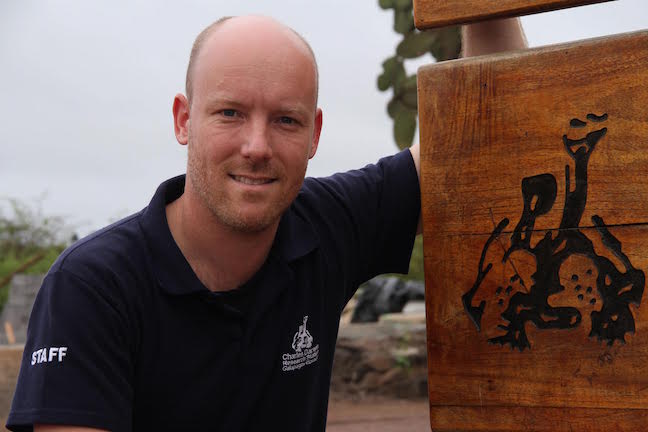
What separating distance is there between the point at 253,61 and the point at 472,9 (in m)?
0.45

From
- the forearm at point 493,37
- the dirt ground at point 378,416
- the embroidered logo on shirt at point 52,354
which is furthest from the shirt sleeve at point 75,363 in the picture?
the dirt ground at point 378,416

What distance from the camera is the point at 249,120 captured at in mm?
1681

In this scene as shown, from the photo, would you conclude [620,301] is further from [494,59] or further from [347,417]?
[347,417]

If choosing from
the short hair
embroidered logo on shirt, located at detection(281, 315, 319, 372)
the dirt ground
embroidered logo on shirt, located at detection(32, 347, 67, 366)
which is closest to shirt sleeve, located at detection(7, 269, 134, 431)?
embroidered logo on shirt, located at detection(32, 347, 67, 366)


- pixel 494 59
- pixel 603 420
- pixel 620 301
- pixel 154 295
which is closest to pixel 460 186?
pixel 494 59

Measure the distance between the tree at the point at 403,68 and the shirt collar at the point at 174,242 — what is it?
2377 mm

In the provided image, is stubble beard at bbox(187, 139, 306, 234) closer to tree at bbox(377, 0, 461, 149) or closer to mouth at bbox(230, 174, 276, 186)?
mouth at bbox(230, 174, 276, 186)

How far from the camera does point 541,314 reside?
165 cm

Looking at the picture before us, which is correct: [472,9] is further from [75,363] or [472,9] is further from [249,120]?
[75,363]

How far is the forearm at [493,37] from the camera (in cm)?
188

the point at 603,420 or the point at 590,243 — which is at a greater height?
the point at 590,243

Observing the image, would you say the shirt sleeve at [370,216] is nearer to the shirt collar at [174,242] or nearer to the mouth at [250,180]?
the shirt collar at [174,242]

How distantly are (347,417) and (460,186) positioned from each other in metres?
3.28

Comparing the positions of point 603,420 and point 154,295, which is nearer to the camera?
point 603,420
